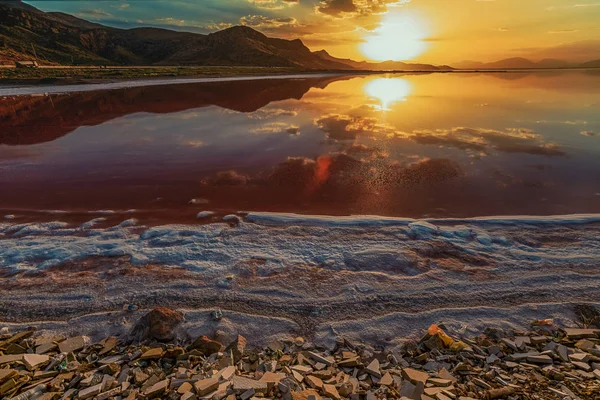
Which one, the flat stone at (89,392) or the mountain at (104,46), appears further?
the mountain at (104,46)

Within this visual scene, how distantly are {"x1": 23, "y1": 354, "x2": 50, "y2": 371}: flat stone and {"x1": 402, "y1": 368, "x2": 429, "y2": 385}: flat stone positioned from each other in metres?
5.23

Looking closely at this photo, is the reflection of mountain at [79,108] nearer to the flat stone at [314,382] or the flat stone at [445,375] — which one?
the flat stone at [314,382]

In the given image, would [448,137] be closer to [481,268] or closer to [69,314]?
[481,268]

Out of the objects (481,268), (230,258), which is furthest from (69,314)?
(481,268)

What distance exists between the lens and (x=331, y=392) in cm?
393

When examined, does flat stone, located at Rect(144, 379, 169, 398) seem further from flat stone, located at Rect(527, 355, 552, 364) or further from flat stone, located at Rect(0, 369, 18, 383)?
flat stone, located at Rect(527, 355, 552, 364)

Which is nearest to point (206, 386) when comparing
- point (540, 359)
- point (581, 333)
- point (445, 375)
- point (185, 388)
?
point (185, 388)

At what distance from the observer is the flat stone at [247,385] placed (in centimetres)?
391

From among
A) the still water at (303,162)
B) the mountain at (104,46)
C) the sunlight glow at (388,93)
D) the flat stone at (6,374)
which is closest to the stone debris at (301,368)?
the flat stone at (6,374)

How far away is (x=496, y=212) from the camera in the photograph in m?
9.93

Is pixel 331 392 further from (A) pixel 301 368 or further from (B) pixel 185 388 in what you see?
(B) pixel 185 388

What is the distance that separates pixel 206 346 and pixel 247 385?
4.31 ft

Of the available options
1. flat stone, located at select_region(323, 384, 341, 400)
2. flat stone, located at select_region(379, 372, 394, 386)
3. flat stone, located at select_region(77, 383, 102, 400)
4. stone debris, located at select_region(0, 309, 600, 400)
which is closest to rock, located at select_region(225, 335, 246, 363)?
stone debris, located at select_region(0, 309, 600, 400)

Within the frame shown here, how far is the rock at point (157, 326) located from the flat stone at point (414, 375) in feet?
12.2
